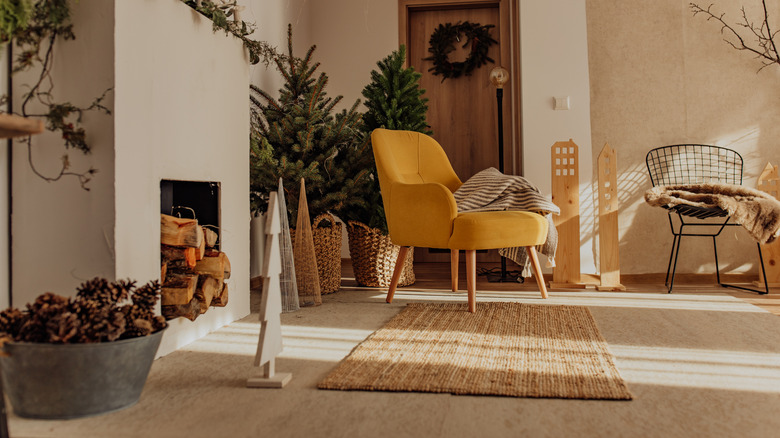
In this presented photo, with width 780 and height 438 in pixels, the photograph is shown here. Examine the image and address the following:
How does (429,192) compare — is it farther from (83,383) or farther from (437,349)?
(83,383)

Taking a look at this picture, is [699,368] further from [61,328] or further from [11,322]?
[11,322]

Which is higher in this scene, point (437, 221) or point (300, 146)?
point (300, 146)

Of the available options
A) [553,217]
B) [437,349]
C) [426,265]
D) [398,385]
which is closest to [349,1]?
[426,265]

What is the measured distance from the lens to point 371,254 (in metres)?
3.36

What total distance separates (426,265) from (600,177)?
5.43ft

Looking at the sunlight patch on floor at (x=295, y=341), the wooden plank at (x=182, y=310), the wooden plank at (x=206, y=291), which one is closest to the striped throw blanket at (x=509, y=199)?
the sunlight patch on floor at (x=295, y=341)

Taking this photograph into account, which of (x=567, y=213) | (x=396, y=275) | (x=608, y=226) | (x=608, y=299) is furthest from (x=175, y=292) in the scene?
(x=608, y=226)

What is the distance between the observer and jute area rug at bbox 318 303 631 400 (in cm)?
146

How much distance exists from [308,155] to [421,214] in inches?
30.2

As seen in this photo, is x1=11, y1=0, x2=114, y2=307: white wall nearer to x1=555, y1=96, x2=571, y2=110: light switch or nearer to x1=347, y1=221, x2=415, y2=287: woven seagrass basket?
x1=347, y1=221, x2=415, y2=287: woven seagrass basket

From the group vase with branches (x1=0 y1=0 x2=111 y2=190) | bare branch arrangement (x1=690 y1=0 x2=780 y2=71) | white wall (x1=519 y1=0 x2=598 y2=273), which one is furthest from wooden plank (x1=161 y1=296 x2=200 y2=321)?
bare branch arrangement (x1=690 y1=0 x2=780 y2=71)

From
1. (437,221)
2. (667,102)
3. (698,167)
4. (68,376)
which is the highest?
(667,102)

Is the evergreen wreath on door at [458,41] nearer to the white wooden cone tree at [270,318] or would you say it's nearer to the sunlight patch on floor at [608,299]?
the sunlight patch on floor at [608,299]

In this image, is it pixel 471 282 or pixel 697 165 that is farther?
pixel 697 165
